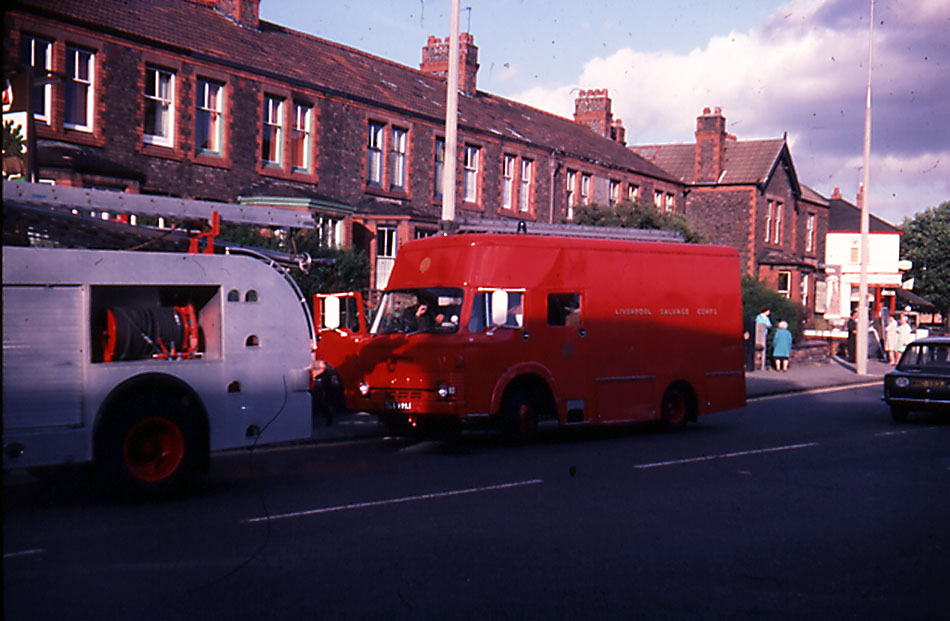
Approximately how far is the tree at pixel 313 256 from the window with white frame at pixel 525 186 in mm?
13191

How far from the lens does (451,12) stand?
53.9 ft

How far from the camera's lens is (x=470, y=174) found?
33.2 meters

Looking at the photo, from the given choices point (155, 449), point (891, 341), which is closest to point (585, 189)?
point (891, 341)

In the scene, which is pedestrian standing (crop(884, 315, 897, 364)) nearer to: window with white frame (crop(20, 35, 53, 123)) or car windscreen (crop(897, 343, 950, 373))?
car windscreen (crop(897, 343, 950, 373))

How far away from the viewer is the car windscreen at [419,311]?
1316 centimetres

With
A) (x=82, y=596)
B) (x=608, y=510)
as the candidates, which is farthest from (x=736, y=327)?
(x=82, y=596)

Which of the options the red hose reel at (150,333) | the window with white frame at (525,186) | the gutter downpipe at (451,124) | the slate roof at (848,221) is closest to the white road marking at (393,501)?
the red hose reel at (150,333)

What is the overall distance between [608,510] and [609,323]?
19.6ft

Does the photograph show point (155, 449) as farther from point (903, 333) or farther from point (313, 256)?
point (903, 333)

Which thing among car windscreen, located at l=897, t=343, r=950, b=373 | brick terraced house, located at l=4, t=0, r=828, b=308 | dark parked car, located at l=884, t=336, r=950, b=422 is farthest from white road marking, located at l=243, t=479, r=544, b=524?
car windscreen, located at l=897, t=343, r=950, b=373

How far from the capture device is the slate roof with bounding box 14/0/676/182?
74.3ft

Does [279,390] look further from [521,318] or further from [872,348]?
[872,348]

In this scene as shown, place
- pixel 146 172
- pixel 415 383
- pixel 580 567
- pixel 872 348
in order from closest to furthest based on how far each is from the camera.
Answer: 1. pixel 580 567
2. pixel 415 383
3. pixel 146 172
4. pixel 872 348

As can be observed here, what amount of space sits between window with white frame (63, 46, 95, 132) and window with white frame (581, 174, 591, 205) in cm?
2124
